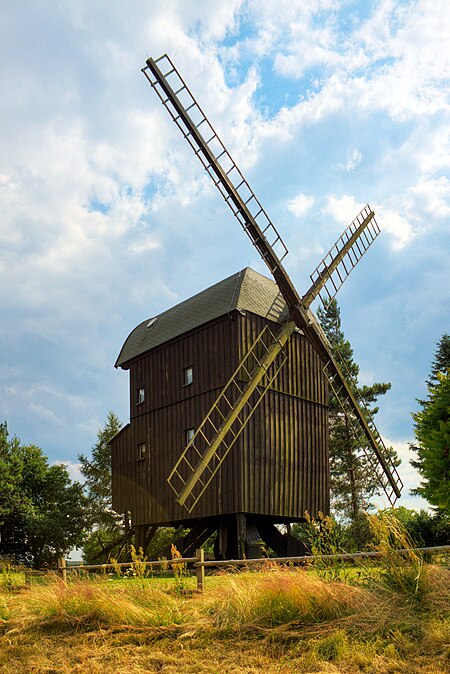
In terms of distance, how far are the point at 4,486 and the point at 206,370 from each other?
20.2 metres

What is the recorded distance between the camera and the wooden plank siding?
806 inches

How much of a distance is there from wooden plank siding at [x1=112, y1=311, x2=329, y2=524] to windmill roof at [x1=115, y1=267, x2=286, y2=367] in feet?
0.98

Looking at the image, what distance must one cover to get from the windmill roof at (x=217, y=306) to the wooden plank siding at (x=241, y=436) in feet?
0.98

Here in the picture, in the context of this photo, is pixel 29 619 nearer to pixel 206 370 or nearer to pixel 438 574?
pixel 438 574

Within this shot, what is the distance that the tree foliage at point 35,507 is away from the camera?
3697 cm

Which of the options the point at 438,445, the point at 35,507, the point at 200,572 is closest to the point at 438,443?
the point at 438,445

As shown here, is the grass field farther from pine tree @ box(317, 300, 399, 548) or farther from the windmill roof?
pine tree @ box(317, 300, 399, 548)

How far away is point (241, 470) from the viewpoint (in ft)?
65.3

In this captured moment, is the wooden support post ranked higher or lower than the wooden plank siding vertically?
lower

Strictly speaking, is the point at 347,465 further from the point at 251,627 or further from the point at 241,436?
the point at 251,627

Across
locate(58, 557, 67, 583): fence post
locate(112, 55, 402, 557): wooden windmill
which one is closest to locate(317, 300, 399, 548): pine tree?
locate(112, 55, 402, 557): wooden windmill

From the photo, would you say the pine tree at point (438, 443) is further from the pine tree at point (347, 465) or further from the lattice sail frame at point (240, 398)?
the pine tree at point (347, 465)

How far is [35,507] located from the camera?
3841 centimetres

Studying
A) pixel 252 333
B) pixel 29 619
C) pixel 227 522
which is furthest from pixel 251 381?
pixel 29 619
